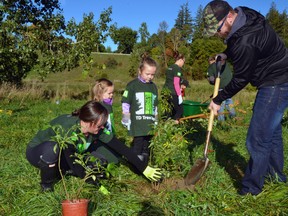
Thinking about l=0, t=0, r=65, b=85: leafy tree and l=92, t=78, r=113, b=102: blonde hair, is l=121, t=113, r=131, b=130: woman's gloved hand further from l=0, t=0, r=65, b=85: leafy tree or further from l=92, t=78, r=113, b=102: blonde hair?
l=0, t=0, r=65, b=85: leafy tree

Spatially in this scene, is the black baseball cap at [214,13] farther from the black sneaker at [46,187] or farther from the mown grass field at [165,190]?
the black sneaker at [46,187]

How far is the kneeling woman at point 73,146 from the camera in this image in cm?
289

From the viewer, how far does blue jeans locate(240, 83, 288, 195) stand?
282 cm

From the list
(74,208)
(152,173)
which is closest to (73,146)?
(152,173)

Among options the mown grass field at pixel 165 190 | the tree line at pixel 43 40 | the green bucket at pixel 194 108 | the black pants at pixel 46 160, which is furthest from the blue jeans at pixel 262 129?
the tree line at pixel 43 40

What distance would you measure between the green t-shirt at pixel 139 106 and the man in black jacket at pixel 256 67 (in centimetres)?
135

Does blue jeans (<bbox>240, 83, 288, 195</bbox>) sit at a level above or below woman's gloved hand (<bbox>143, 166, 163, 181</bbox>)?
above

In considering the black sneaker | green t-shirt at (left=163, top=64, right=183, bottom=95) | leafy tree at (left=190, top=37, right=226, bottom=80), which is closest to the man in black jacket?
the black sneaker

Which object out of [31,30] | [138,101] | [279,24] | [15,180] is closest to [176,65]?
[138,101]

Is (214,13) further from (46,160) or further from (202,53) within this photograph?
(202,53)

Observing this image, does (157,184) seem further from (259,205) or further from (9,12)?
(9,12)

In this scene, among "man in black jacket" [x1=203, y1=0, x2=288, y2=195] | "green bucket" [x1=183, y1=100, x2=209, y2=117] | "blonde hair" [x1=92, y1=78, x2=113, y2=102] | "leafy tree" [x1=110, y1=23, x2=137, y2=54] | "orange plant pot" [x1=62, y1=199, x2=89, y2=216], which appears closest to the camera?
"orange plant pot" [x1=62, y1=199, x2=89, y2=216]

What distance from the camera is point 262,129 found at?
9.30 feet

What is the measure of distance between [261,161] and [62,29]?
11800 mm
